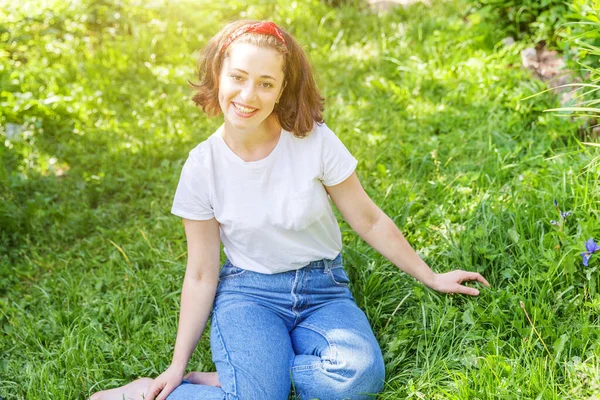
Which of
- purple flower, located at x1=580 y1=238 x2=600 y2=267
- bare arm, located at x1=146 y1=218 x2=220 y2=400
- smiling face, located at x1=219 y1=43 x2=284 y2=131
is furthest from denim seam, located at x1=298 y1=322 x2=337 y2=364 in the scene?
purple flower, located at x1=580 y1=238 x2=600 y2=267

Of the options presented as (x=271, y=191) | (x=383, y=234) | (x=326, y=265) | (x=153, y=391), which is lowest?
(x=153, y=391)

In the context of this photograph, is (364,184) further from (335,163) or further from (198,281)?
(198,281)

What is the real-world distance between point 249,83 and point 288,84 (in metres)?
0.20

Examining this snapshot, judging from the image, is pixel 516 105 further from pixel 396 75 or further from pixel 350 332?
pixel 350 332

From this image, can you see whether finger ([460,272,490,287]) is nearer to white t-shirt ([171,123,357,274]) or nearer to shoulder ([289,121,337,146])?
white t-shirt ([171,123,357,274])

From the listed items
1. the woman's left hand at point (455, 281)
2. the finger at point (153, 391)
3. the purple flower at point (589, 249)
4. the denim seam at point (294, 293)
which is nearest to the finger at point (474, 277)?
the woman's left hand at point (455, 281)

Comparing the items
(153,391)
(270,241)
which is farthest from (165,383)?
(270,241)

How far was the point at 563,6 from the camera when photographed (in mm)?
3826

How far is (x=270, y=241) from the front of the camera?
2422mm

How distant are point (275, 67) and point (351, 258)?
0.97 metres

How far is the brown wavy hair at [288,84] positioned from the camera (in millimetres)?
2324

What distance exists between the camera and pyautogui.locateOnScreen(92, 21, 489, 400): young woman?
2.27 metres

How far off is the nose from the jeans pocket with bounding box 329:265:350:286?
29.2 inches

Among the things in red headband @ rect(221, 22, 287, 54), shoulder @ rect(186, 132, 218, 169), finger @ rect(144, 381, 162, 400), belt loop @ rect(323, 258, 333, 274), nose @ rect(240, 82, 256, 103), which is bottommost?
finger @ rect(144, 381, 162, 400)
